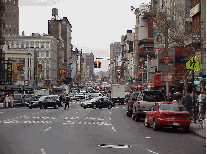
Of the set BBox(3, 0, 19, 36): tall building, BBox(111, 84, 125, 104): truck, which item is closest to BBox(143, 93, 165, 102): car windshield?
BBox(111, 84, 125, 104): truck

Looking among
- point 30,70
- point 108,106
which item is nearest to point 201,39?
point 108,106

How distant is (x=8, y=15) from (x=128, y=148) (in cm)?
15907

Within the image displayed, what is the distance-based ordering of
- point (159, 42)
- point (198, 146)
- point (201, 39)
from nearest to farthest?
point (198, 146)
point (201, 39)
point (159, 42)

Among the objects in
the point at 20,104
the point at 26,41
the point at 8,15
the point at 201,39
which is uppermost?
the point at 8,15

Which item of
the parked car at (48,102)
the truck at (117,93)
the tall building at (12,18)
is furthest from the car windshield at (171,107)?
the tall building at (12,18)

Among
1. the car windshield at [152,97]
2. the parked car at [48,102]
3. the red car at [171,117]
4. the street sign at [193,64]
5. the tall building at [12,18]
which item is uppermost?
the tall building at [12,18]

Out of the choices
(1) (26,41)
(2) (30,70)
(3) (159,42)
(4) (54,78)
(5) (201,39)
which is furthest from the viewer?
(4) (54,78)

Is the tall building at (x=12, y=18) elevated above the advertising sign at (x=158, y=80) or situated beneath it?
elevated above

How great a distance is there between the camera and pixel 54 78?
13875cm

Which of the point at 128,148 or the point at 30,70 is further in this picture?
the point at 30,70

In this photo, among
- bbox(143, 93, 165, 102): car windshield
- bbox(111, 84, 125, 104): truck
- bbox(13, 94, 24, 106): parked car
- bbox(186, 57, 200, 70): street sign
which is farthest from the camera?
bbox(111, 84, 125, 104): truck

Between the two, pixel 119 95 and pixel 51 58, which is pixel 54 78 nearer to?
pixel 51 58

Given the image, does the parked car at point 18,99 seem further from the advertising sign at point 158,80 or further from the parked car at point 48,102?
the advertising sign at point 158,80

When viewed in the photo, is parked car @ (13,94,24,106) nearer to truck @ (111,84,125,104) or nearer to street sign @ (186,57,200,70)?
truck @ (111,84,125,104)
